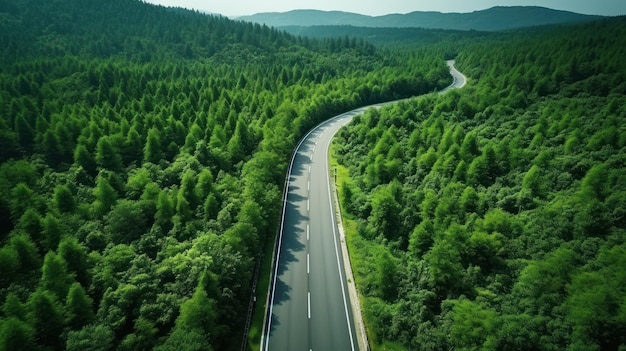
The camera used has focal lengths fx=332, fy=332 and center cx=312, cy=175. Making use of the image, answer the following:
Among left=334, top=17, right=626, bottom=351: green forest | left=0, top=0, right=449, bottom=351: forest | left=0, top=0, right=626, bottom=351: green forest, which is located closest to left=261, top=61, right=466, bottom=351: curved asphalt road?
left=0, top=0, right=626, bottom=351: green forest

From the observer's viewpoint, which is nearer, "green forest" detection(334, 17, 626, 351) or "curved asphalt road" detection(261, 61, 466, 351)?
"green forest" detection(334, 17, 626, 351)

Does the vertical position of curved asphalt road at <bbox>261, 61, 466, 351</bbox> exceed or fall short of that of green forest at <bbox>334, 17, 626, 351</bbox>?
it falls short

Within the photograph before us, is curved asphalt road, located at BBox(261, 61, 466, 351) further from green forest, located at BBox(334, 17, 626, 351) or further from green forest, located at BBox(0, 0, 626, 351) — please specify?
green forest, located at BBox(334, 17, 626, 351)

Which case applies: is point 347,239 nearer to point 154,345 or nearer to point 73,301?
point 154,345

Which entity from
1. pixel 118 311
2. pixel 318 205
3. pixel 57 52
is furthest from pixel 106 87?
pixel 118 311

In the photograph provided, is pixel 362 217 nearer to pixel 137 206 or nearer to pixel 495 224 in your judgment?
pixel 495 224

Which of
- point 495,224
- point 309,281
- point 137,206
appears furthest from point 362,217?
point 137,206

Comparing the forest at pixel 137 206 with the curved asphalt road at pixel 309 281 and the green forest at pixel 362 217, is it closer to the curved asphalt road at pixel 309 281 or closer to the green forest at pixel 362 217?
the green forest at pixel 362 217
